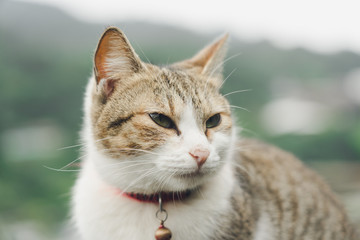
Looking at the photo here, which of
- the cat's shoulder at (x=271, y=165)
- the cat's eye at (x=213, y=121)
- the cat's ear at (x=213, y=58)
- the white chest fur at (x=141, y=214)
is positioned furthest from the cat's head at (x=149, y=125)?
the cat's shoulder at (x=271, y=165)

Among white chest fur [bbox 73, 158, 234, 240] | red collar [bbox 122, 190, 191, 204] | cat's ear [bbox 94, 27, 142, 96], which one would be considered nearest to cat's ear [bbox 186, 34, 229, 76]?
cat's ear [bbox 94, 27, 142, 96]

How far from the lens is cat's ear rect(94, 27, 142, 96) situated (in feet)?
4.69

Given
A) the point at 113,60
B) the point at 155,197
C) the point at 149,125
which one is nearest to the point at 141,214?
the point at 155,197

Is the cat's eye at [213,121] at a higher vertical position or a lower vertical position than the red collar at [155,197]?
higher

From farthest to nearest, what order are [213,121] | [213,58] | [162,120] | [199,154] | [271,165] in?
[271,165]
[213,58]
[213,121]
[162,120]
[199,154]

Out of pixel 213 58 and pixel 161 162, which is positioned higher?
pixel 213 58

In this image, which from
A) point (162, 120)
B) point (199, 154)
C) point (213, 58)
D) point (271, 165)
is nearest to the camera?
point (199, 154)

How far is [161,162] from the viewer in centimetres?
134

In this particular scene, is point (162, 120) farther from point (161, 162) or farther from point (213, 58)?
point (213, 58)

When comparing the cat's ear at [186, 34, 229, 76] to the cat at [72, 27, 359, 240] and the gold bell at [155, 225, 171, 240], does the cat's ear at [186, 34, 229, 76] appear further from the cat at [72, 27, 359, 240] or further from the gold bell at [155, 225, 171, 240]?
the gold bell at [155, 225, 171, 240]

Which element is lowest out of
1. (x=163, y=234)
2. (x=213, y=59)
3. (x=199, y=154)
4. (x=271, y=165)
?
(x=163, y=234)

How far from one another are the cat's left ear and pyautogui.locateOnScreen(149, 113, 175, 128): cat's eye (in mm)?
485

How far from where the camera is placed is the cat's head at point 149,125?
1.37 meters

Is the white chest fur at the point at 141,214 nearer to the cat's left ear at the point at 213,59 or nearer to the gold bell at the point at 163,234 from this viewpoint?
the gold bell at the point at 163,234
